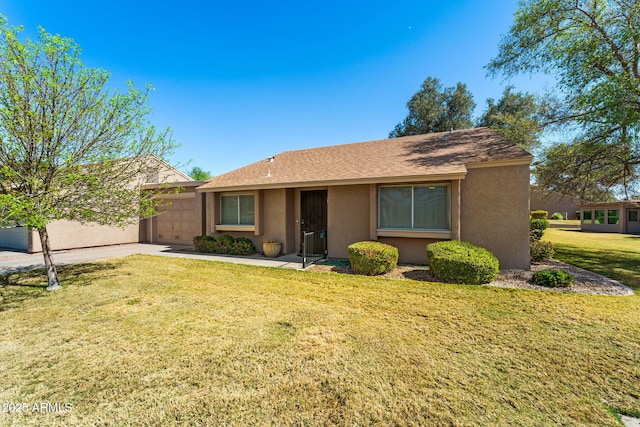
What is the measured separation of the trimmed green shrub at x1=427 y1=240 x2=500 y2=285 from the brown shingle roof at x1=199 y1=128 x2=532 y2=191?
2.26 metres

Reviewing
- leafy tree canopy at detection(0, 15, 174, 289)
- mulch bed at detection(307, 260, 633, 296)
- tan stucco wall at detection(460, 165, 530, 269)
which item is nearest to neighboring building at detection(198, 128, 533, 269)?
tan stucco wall at detection(460, 165, 530, 269)

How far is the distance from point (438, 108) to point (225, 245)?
24778 millimetres

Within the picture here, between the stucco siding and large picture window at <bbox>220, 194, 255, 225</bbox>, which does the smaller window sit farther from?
the stucco siding

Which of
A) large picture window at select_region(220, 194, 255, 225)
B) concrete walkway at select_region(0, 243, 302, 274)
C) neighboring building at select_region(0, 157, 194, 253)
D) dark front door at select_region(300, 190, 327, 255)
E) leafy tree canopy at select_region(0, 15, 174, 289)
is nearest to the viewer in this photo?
leafy tree canopy at select_region(0, 15, 174, 289)

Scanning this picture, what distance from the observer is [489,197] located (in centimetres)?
774

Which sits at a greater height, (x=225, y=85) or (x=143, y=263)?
(x=225, y=85)

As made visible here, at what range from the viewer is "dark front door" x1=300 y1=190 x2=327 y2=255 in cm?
987

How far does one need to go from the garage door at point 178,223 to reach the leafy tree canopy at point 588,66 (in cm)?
1614

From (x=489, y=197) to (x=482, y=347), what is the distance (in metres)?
5.84

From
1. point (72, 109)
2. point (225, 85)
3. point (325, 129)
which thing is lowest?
point (72, 109)

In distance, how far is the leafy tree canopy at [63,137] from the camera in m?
4.80

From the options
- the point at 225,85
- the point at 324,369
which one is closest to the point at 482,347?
the point at 324,369

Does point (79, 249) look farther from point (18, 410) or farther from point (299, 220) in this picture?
point (18, 410)

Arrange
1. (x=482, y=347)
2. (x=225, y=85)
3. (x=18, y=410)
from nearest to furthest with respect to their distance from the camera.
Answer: (x=18, y=410) < (x=482, y=347) < (x=225, y=85)
